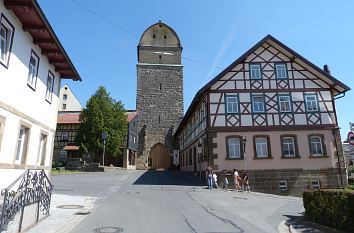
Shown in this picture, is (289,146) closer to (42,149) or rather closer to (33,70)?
(42,149)

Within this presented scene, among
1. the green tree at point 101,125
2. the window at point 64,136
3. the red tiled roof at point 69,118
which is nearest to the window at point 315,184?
the green tree at point 101,125

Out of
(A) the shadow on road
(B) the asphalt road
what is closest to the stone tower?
(A) the shadow on road

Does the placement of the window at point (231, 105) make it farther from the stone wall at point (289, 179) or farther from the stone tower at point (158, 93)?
the stone tower at point (158, 93)

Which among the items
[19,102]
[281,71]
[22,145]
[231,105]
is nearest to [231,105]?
[231,105]

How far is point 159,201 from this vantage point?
14.7 meters

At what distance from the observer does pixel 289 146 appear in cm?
2464

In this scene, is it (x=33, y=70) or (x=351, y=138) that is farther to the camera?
(x=33, y=70)

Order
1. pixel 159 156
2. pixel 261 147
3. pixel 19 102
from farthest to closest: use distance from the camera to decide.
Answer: pixel 159 156, pixel 261 147, pixel 19 102

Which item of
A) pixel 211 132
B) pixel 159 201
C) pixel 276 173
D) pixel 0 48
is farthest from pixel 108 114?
pixel 0 48

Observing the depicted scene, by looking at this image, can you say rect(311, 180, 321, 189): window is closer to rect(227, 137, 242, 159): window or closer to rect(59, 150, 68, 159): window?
rect(227, 137, 242, 159): window

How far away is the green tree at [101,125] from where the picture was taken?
41750 mm

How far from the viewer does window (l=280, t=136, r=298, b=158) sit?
24.5m

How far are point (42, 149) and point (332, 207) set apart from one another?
1152cm

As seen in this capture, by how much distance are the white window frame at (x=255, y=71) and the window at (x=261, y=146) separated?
197 inches
